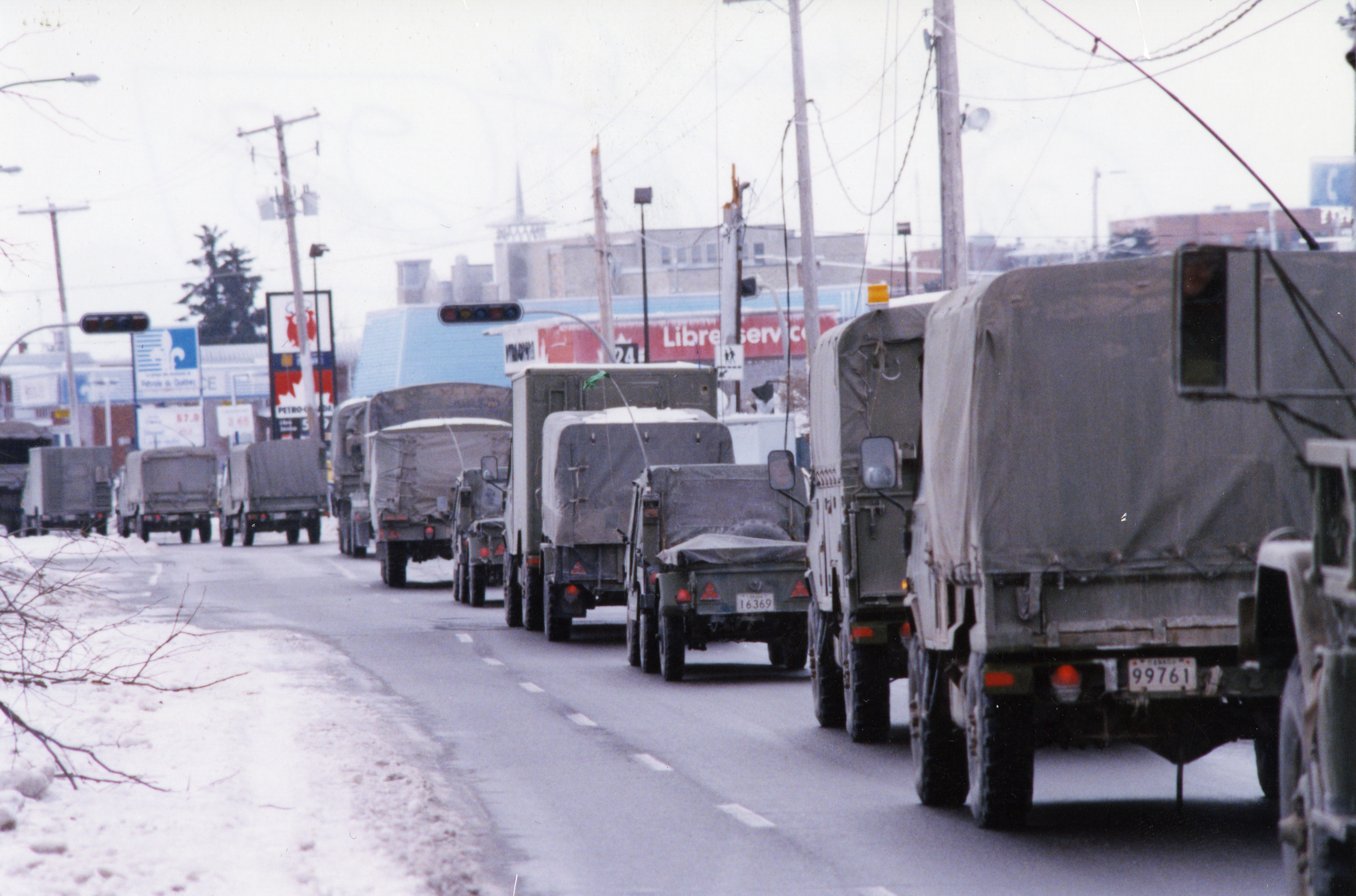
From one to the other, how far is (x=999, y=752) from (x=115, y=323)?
4532 cm

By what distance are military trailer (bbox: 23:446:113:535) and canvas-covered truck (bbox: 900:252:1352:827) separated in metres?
61.0

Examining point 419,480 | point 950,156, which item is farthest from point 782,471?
point 419,480

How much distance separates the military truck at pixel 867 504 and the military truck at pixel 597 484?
8.89 m

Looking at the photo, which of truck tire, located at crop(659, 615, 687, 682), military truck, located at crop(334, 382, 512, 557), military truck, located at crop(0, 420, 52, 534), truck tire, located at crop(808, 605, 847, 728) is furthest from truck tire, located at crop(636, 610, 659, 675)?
military truck, located at crop(0, 420, 52, 534)

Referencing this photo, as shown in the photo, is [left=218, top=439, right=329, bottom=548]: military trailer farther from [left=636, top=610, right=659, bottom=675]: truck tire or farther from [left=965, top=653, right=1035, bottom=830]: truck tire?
[left=965, top=653, right=1035, bottom=830]: truck tire

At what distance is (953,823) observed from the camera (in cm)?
1034

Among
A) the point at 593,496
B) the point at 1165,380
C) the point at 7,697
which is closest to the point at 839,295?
the point at 593,496

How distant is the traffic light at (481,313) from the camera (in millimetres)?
47031

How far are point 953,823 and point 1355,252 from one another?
3507 millimetres

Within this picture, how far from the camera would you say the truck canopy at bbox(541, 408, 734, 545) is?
2367 cm

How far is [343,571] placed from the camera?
43.6 m

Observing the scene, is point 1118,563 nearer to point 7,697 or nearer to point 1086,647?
point 1086,647

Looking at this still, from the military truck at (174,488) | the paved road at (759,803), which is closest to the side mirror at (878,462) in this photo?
the paved road at (759,803)

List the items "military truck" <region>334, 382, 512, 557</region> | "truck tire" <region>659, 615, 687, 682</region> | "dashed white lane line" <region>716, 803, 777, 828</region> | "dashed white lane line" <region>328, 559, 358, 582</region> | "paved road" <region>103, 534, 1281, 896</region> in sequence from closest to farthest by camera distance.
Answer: "paved road" <region>103, 534, 1281, 896</region> < "dashed white lane line" <region>716, 803, 777, 828</region> < "truck tire" <region>659, 615, 687, 682</region> < "dashed white lane line" <region>328, 559, 358, 582</region> < "military truck" <region>334, 382, 512, 557</region>
